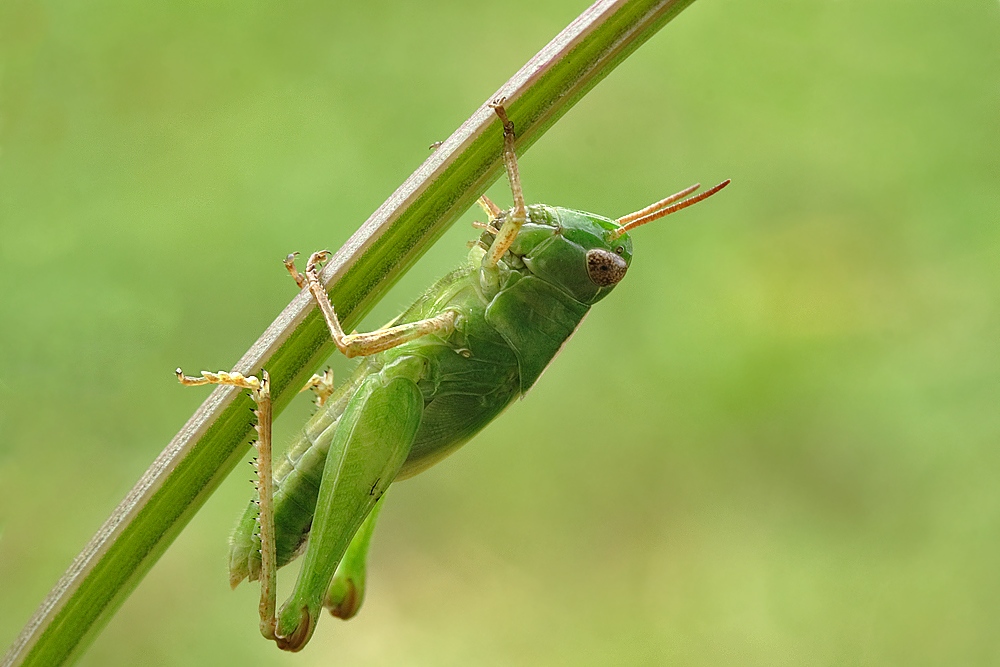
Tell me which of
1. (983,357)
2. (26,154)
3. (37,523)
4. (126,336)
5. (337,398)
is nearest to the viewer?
(337,398)

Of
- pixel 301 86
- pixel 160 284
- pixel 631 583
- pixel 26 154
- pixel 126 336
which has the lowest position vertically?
pixel 631 583

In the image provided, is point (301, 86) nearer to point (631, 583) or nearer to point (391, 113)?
point (391, 113)

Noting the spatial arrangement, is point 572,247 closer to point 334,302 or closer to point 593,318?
point 334,302

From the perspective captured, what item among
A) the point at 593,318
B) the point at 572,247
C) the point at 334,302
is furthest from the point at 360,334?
the point at 593,318

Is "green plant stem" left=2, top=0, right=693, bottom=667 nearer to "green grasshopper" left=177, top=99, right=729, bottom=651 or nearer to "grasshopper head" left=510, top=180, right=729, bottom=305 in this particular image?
"green grasshopper" left=177, top=99, right=729, bottom=651

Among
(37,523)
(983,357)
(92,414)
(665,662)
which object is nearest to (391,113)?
(92,414)

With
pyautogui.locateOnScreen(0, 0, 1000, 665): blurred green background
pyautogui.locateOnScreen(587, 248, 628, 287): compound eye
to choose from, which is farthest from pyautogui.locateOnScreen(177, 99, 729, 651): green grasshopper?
pyautogui.locateOnScreen(0, 0, 1000, 665): blurred green background
